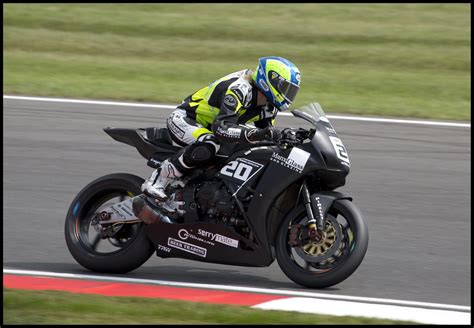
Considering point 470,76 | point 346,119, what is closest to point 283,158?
point 346,119

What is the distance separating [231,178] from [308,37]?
12.0 metres

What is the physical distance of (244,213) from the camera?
7.39 m

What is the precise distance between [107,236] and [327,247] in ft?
5.60

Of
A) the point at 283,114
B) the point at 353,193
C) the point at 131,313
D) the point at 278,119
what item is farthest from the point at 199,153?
the point at 283,114

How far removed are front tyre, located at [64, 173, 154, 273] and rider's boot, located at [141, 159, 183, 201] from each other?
0.20m

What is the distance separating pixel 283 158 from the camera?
23.9 feet

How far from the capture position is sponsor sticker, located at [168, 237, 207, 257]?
24.7ft

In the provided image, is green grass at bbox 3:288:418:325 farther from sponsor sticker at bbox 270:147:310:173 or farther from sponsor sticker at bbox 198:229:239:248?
sponsor sticker at bbox 270:147:310:173

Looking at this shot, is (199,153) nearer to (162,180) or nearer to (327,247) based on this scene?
(162,180)

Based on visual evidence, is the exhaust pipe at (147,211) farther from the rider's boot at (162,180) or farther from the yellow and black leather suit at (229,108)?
the yellow and black leather suit at (229,108)

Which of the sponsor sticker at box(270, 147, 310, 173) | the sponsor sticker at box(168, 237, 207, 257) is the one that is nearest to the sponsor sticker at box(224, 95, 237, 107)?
the sponsor sticker at box(270, 147, 310, 173)

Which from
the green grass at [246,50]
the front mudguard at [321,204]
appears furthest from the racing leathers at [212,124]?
the green grass at [246,50]

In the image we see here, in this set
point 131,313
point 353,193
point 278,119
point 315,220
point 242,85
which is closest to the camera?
point 131,313

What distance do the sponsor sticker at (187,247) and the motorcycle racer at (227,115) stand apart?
1.07ft
